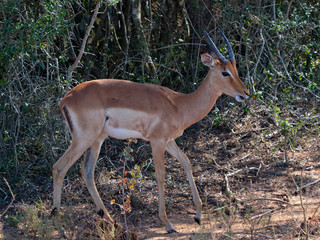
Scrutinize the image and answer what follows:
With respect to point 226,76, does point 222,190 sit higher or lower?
lower

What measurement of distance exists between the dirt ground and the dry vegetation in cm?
2

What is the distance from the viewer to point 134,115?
544 centimetres

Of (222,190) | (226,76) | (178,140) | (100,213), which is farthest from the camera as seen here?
(178,140)

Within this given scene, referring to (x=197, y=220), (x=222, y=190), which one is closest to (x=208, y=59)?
(x=222, y=190)

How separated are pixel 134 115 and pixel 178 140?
2.10 meters

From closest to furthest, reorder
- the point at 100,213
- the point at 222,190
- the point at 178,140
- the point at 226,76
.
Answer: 1. the point at 100,213
2. the point at 226,76
3. the point at 222,190
4. the point at 178,140

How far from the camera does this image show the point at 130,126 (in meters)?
5.45

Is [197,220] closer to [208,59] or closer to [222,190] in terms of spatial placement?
[222,190]

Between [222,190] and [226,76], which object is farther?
[222,190]

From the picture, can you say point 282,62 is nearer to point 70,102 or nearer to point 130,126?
point 130,126

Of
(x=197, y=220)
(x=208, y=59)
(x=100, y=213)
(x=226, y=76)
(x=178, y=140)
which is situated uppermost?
(x=208, y=59)

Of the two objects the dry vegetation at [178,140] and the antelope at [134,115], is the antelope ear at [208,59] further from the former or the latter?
the dry vegetation at [178,140]

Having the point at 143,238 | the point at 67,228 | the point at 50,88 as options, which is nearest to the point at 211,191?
the point at 143,238

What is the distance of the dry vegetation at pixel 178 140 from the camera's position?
5.25 m
